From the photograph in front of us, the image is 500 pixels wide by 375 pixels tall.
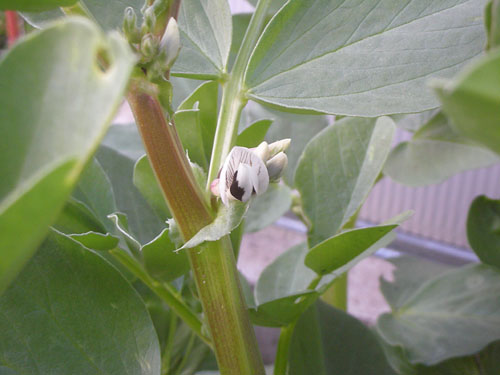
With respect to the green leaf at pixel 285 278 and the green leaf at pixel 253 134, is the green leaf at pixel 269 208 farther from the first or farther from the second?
the green leaf at pixel 253 134

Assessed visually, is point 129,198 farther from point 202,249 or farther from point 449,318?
point 449,318

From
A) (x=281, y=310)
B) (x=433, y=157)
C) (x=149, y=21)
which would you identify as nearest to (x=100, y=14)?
(x=149, y=21)

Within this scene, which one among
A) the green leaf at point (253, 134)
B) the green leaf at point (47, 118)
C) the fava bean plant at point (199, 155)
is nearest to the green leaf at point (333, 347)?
the fava bean plant at point (199, 155)

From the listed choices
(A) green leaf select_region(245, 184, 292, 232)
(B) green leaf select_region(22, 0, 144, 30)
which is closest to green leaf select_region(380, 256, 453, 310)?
(A) green leaf select_region(245, 184, 292, 232)

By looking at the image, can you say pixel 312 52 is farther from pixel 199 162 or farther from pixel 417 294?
pixel 417 294

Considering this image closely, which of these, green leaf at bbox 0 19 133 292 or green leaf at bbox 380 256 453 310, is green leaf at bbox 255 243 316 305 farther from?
green leaf at bbox 0 19 133 292

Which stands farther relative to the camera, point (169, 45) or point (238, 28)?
point (238, 28)
